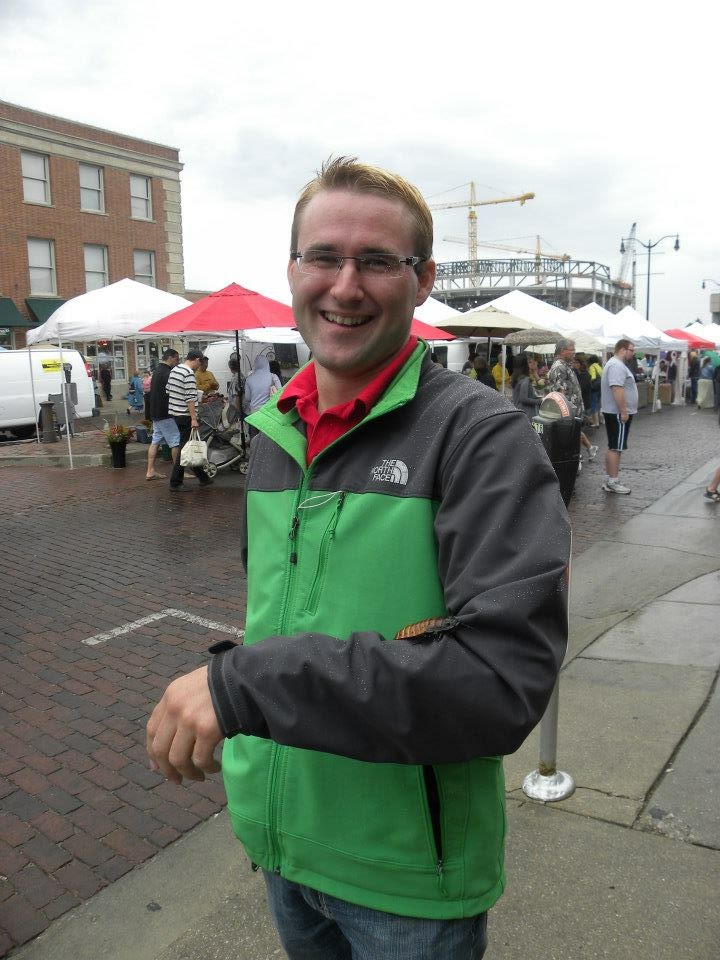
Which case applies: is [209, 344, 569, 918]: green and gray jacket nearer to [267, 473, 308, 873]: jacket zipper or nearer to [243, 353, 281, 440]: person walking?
[267, 473, 308, 873]: jacket zipper

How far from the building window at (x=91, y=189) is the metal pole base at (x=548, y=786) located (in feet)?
109

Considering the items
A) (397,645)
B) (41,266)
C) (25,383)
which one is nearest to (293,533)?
(397,645)

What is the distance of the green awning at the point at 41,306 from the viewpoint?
29.9 metres

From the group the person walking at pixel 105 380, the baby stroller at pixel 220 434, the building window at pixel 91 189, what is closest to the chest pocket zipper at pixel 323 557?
the baby stroller at pixel 220 434

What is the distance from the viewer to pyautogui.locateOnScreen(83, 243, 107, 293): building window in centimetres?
3216

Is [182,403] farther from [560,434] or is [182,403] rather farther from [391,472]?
[391,472]

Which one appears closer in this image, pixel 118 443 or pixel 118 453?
pixel 118 443

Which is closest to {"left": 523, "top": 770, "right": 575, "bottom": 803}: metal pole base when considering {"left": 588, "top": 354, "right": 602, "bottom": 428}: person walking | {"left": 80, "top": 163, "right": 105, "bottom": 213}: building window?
{"left": 588, "top": 354, "right": 602, "bottom": 428}: person walking

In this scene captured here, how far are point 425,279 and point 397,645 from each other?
2.50 ft

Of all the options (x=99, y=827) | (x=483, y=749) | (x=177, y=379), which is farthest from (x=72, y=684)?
(x=177, y=379)

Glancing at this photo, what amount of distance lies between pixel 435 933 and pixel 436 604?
545 millimetres

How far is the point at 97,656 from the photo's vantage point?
16.7 ft

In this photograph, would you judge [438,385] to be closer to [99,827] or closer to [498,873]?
[498,873]

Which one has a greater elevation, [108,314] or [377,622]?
[108,314]
